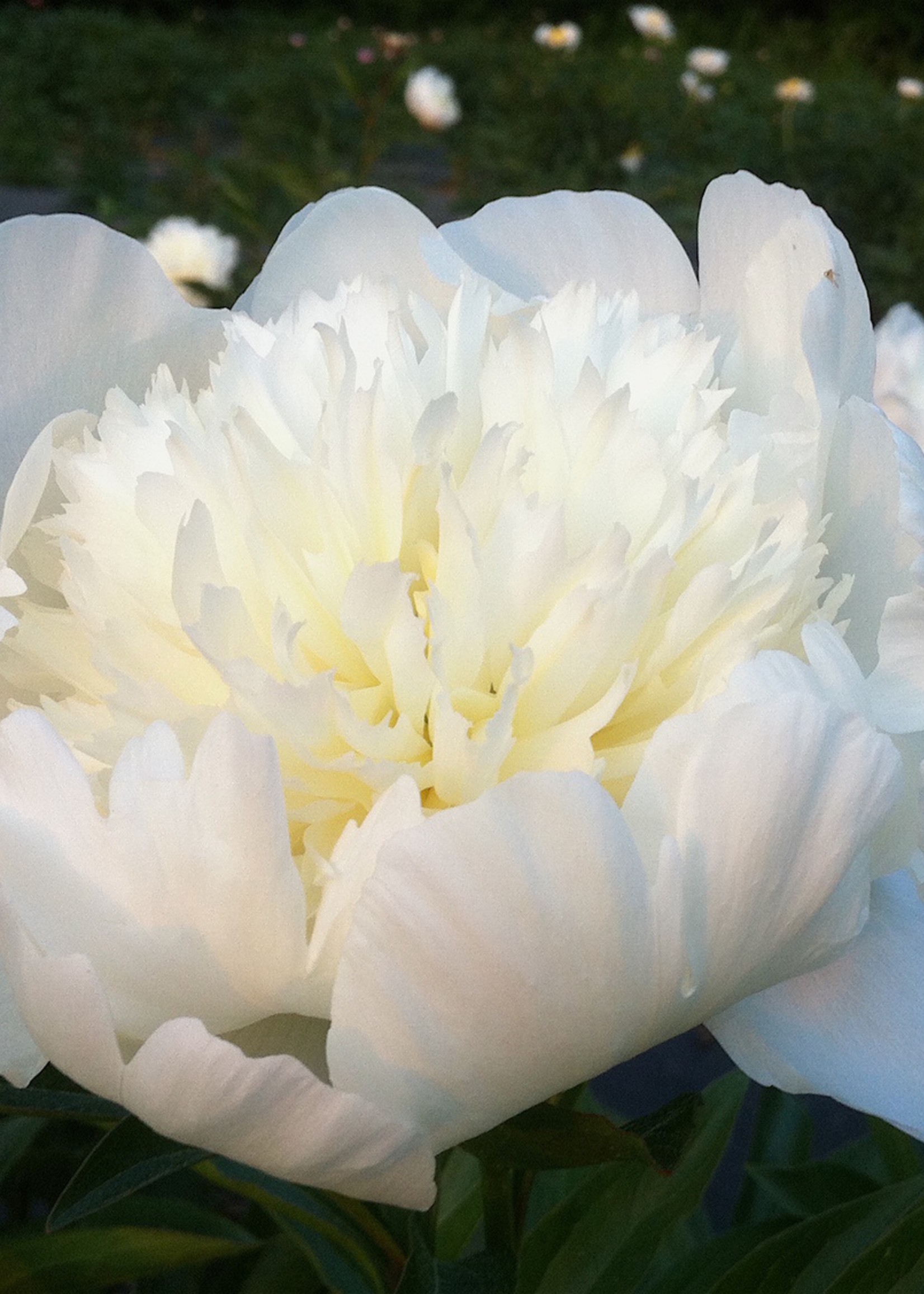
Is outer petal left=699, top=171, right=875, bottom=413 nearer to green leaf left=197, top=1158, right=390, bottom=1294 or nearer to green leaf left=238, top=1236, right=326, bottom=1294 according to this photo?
green leaf left=197, top=1158, right=390, bottom=1294

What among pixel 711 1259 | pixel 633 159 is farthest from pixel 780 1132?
pixel 633 159

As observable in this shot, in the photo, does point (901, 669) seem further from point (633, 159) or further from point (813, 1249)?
point (633, 159)

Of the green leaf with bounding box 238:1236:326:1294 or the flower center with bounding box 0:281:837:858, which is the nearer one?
the flower center with bounding box 0:281:837:858

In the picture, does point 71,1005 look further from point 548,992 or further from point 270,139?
point 270,139

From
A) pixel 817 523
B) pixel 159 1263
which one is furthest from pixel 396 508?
pixel 159 1263

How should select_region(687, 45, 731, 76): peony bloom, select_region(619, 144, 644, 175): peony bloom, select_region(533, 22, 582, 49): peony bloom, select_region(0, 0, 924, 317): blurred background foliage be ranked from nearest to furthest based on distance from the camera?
select_region(0, 0, 924, 317): blurred background foliage
select_region(619, 144, 644, 175): peony bloom
select_region(687, 45, 731, 76): peony bloom
select_region(533, 22, 582, 49): peony bloom

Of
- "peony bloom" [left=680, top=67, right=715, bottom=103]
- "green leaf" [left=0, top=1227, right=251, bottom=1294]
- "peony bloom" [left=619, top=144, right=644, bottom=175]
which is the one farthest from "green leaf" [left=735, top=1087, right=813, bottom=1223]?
"peony bloom" [left=680, top=67, right=715, bottom=103]
